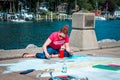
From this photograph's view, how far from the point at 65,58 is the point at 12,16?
11341cm

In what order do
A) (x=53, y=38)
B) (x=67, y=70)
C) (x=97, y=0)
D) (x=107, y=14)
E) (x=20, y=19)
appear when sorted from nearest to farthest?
1. (x=67, y=70)
2. (x=53, y=38)
3. (x=20, y=19)
4. (x=97, y=0)
5. (x=107, y=14)

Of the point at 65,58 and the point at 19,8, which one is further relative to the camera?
the point at 19,8

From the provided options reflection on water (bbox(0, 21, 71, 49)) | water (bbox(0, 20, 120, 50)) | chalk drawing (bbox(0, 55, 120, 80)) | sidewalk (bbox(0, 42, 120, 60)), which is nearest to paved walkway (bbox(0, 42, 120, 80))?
sidewalk (bbox(0, 42, 120, 60))

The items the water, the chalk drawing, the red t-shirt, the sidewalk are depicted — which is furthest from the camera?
the water

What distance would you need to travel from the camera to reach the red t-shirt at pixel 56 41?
11734 mm

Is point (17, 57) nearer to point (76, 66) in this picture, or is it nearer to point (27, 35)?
point (76, 66)

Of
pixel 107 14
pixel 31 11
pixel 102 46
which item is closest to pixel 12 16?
pixel 31 11

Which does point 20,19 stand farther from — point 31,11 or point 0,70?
point 0,70

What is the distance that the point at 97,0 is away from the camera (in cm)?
Result: 15888

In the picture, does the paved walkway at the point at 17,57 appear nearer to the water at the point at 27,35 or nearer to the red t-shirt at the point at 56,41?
the red t-shirt at the point at 56,41

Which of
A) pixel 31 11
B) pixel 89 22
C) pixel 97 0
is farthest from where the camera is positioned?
pixel 97 0

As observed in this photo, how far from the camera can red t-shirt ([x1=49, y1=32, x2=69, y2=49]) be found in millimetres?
11734

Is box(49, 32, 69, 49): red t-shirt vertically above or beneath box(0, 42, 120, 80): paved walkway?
above

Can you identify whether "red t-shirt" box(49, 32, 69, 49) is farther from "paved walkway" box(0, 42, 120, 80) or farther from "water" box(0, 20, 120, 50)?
"water" box(0, 20, 120, 50)
